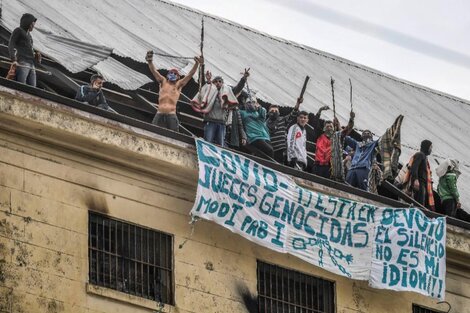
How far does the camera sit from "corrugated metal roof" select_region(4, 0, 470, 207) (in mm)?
36812

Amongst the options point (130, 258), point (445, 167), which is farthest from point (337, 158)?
point (130, 258)

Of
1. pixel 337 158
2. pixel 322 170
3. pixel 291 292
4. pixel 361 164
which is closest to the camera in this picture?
pixel 291 292

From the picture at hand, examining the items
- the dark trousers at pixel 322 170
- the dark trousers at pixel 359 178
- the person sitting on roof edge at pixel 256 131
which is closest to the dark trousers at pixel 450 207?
the dark trousers at pixel 359 178

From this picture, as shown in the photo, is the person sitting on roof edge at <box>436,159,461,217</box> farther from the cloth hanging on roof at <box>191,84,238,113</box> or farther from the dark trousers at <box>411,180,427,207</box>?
the cloth hanging on roof at <box>191,84,238,113</box>

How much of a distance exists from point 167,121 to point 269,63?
31.7 ft

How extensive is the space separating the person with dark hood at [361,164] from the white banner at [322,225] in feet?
3.47

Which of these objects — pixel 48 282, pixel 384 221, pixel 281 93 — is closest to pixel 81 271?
pixel 48 282

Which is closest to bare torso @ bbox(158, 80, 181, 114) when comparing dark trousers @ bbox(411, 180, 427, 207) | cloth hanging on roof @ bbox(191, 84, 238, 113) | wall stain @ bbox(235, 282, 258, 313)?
cloth hanging on roof @ bbox(191, 84, 238, 113)

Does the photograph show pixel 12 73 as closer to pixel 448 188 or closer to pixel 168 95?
pixel 168 95

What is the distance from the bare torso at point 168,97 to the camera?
3304 centimetres

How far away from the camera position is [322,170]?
35.3 metres

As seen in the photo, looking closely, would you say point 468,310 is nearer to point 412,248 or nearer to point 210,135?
point 412,248

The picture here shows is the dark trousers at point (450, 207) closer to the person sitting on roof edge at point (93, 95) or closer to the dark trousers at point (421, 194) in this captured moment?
the dark trousers at point (421, 194)

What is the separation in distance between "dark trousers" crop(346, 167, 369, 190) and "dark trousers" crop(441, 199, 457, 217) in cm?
242
